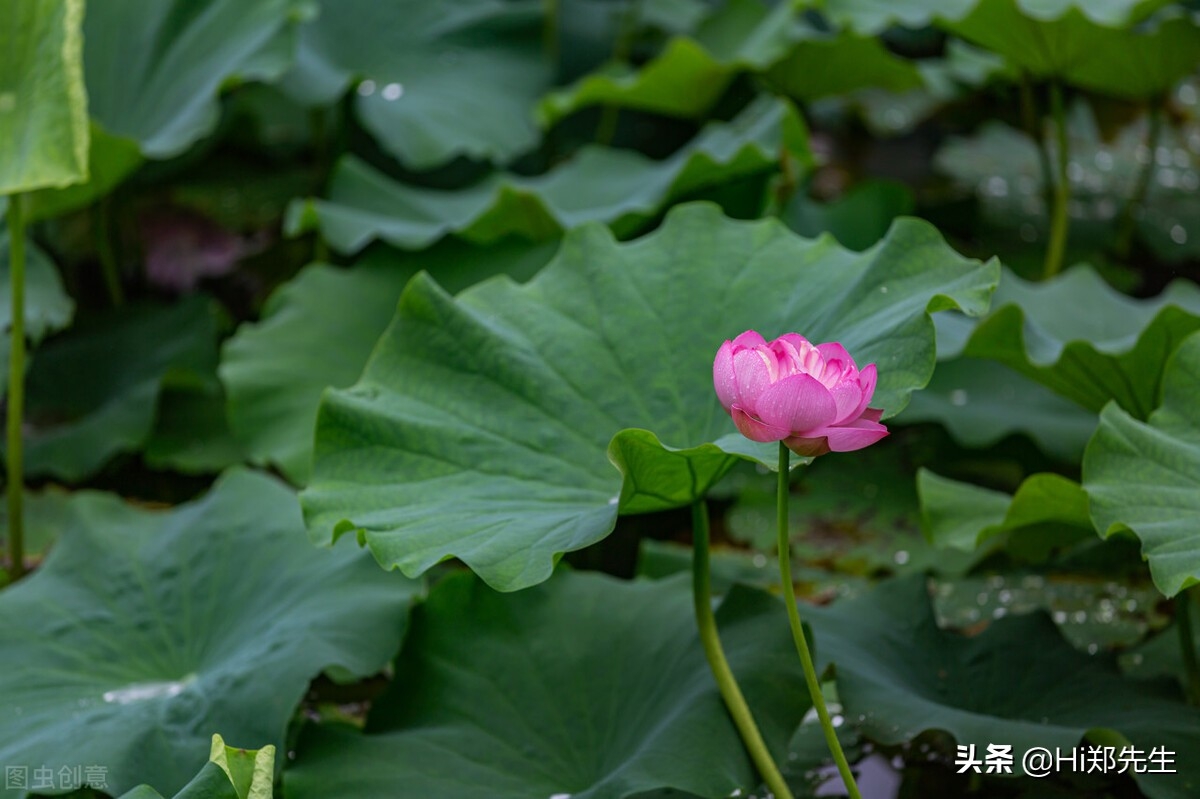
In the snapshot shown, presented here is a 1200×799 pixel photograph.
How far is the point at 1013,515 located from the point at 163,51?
170 cm

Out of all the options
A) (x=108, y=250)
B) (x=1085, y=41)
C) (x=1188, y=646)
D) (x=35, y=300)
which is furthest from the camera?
(x=108, y=250)

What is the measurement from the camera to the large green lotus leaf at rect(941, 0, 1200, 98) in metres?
1.87

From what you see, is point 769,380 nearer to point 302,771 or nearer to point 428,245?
point 302,771

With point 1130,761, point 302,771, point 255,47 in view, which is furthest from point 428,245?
point 1130,761

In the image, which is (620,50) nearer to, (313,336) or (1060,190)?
(1060,190)

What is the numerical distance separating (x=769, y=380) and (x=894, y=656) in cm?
59

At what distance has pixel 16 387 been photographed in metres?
1.55

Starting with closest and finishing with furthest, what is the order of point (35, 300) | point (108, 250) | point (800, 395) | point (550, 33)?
point (800, 395), point (35, 300), point (108, 250), point (550, 33)

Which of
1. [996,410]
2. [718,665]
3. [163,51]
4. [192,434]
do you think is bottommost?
[192,434]

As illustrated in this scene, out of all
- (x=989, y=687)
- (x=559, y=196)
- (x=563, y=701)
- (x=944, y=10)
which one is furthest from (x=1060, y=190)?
(x=563, y=701)

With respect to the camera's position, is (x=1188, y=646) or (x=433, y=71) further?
(x=433, y=71)

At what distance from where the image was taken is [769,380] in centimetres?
Result: 85

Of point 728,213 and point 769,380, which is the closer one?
point 769,380

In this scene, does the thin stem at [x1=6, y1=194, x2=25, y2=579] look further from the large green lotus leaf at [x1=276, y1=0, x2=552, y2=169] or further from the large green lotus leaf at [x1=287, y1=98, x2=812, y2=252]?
the large green lotus leaf at [x1=276, y1=0, x2=552, y2=169]
